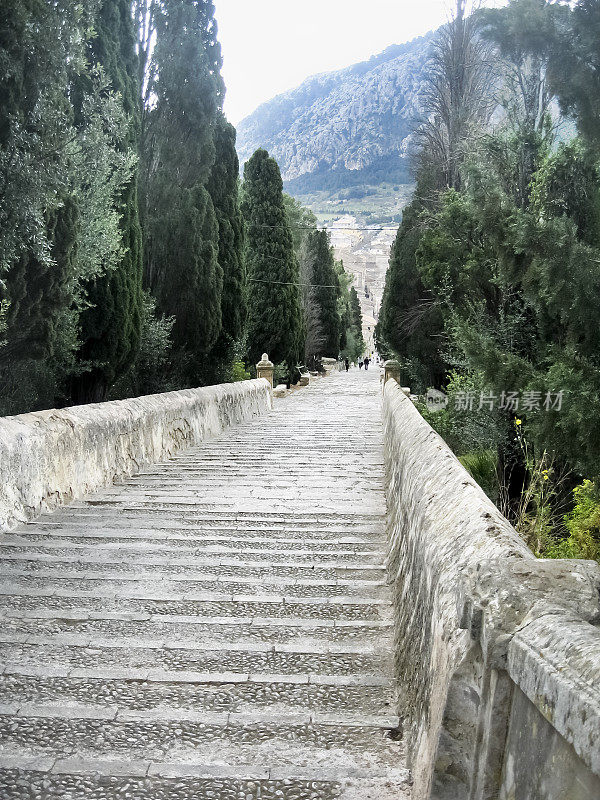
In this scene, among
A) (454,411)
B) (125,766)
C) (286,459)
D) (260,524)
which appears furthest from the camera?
(454,411)

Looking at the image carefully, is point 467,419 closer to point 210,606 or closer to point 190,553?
point 190,553

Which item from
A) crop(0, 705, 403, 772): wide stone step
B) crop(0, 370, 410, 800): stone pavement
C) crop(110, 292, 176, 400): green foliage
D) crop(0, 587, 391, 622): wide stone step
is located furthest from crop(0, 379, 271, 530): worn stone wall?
crop(110, 292, 176, 400): green foliage

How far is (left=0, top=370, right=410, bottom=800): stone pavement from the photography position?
7.70 feet

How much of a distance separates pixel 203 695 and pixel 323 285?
41.8 metres

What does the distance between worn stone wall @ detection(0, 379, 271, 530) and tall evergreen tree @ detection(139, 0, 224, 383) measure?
6272 mm

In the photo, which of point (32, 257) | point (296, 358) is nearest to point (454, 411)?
point (32, 257)

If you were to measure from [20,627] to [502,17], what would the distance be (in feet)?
26.0

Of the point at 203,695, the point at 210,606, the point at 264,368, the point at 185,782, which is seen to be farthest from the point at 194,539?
the point at 264,368

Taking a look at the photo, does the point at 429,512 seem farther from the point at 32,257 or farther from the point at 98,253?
the point at 98,253

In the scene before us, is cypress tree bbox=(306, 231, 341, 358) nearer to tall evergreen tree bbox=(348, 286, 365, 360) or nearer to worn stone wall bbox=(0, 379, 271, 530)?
tall evergreen tree bbox=(348, 286, 365, 360)

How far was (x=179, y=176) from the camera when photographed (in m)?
16.0

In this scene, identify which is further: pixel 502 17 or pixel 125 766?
pixel 502 17

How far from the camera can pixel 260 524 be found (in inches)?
205

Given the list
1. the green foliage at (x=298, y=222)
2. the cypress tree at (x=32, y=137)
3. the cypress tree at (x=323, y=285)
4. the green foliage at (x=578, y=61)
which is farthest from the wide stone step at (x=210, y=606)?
the cypress tree at (x=323, y=285)
